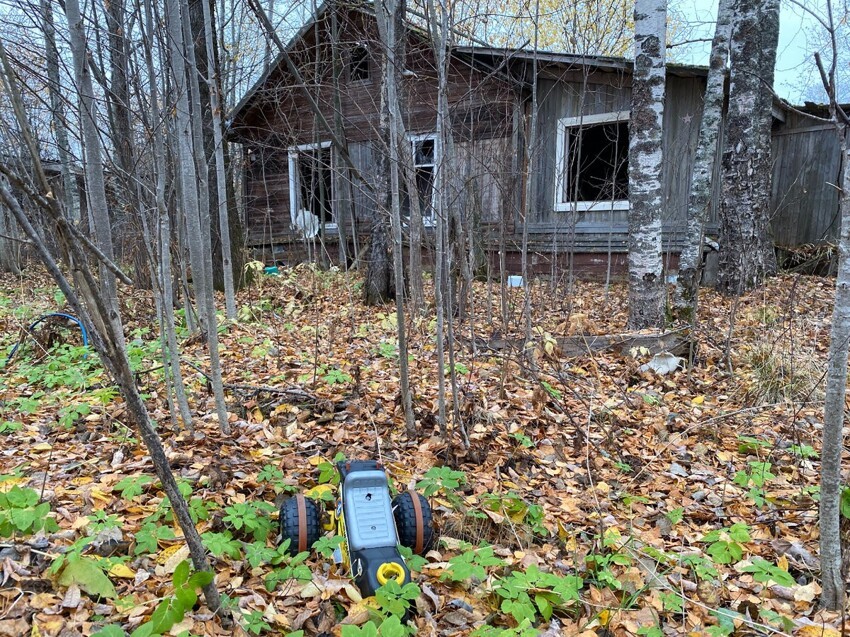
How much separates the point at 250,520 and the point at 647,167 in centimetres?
515

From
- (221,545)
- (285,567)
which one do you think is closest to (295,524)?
(285,567)

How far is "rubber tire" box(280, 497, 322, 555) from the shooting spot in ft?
7.97

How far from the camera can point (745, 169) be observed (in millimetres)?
7992

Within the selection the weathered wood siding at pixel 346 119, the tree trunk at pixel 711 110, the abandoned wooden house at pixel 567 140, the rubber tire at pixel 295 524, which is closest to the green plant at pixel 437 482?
the rubber tire at pixel 295 524

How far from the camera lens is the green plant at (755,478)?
3.08 metres

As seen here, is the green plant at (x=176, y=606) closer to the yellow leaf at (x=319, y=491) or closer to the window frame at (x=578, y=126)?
the yellow leaf at (x=319, y=491)

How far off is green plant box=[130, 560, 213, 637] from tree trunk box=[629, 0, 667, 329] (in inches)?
204

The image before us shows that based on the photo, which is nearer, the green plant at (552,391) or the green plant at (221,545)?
the green plant at (221,545)

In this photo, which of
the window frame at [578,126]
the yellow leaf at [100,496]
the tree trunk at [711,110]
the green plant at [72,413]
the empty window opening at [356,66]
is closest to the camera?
the yellow leaf at [100,496]

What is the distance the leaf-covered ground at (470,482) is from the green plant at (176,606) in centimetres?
6

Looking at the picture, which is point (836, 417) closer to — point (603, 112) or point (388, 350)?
point (388, 350)

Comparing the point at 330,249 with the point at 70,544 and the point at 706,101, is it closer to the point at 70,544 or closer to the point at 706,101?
the point at 706,101

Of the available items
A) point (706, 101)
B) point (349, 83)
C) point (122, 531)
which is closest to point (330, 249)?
point (349, 83)

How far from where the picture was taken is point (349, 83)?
1136 cm
